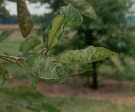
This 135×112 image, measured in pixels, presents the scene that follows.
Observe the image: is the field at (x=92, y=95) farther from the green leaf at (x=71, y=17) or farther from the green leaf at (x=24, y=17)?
the green leaf at (x=71, y=17)

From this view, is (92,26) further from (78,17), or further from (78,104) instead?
(78,17)

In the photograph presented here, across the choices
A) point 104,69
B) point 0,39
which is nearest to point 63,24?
point 0,39

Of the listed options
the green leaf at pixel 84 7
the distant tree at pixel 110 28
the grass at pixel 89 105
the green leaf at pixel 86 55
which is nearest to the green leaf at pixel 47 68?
the green leaf at pixel 86 55

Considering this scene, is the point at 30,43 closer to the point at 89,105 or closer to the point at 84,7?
the point at 84,7

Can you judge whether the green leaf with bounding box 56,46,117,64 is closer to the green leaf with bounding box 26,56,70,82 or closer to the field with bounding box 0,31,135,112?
the green leaf with bounding box 26,56,70,82

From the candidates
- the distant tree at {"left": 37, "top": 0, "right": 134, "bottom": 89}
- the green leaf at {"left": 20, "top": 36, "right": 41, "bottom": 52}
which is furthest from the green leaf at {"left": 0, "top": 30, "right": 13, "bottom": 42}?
the distant tree at {"left": 37, "top": 0, "right": 134, "bottom": 89}

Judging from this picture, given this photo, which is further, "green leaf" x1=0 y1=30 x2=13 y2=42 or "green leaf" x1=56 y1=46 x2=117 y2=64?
"green leaf" x1=0 y1=30 x2=13 y2=42

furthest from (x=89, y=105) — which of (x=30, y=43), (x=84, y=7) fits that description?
(x=84, y=7)
